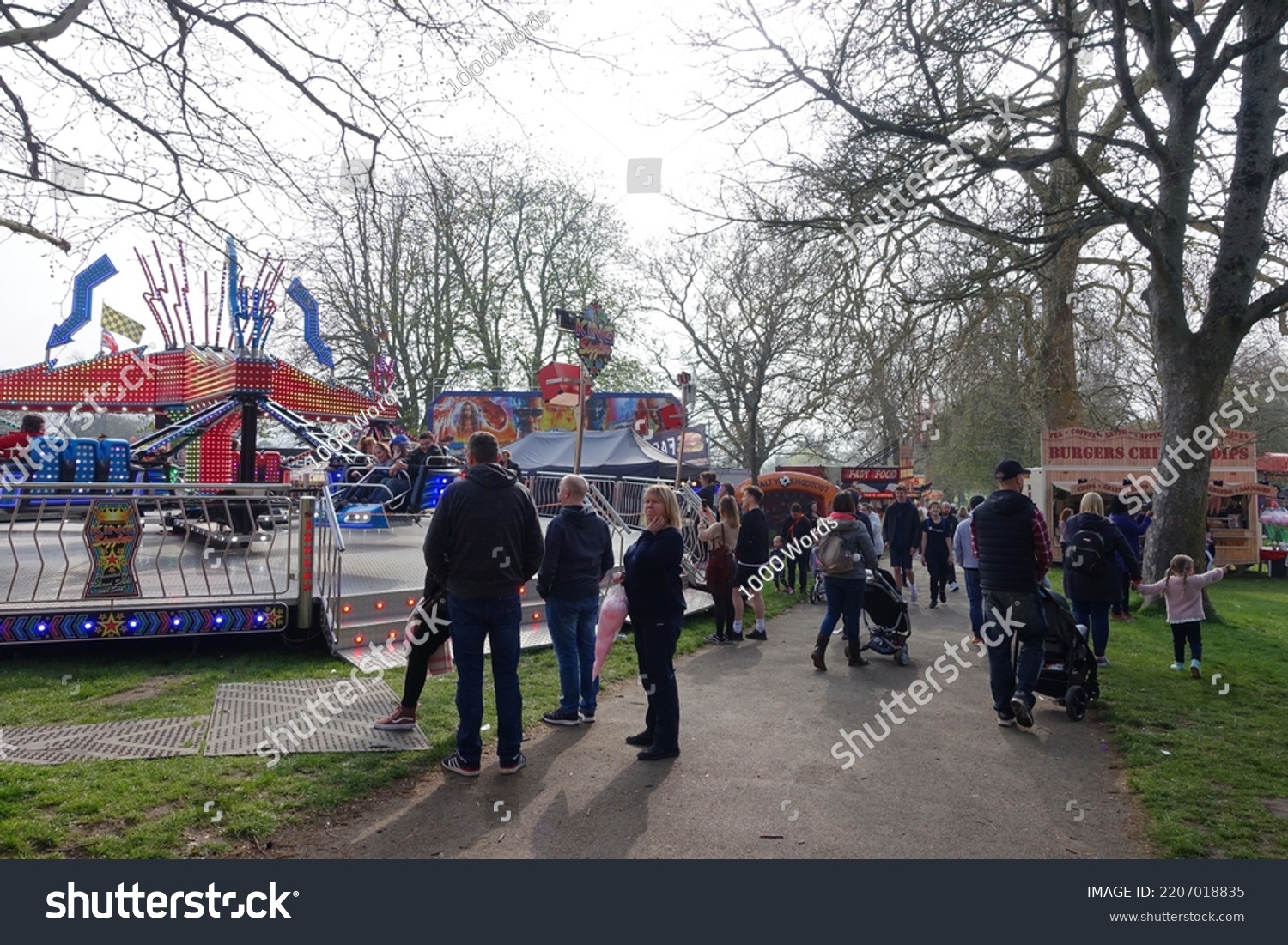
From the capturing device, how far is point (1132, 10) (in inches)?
392

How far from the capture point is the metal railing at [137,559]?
7.43 meters

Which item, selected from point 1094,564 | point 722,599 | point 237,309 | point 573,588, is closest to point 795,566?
point 722,599

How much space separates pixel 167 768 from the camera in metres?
4.90

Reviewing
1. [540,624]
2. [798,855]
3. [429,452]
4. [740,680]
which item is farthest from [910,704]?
[429,452]

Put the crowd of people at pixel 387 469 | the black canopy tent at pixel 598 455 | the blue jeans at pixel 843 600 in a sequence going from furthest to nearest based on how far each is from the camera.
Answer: the black canopy tent at pixel 598 455 → the crowd of people at pixel 387 469 → the blue jeans at pixel 843 600

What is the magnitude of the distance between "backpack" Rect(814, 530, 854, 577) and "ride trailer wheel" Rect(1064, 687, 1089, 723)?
87.0 inches

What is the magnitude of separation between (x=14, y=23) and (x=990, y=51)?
819 centimetres

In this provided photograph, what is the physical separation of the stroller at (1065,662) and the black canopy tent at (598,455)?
57.8 ft

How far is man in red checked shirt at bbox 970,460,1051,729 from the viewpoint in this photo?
642cm

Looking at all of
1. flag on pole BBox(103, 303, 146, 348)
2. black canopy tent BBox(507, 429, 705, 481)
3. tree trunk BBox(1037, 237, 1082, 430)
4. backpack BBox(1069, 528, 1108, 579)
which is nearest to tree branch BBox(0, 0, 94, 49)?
backpack BBox(1069, 528, 1108, 579)

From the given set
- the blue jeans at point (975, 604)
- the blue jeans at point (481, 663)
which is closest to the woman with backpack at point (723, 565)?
the blue jeans at point (975, 604)

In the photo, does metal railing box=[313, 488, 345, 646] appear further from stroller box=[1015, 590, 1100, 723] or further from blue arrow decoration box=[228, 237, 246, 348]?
blue arrow decoration box=[228, 237, 246, 348]

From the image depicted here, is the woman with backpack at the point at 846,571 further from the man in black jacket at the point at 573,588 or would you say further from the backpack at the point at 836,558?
the man in black jacket at the point at 573,588

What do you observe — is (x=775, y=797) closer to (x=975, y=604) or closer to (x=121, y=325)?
(x=975, y=604)
